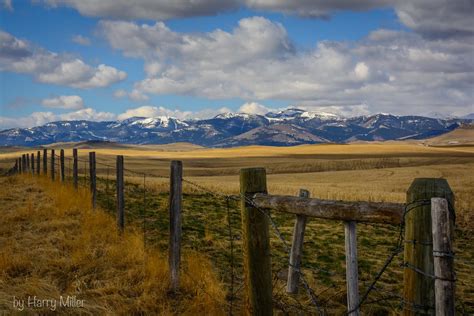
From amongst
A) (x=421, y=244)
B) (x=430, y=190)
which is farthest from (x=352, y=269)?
(x=430, y=190)

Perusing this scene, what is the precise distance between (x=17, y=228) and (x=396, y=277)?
9976 mm

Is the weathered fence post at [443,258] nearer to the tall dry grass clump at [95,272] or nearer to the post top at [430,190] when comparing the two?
the post top at [430,190]

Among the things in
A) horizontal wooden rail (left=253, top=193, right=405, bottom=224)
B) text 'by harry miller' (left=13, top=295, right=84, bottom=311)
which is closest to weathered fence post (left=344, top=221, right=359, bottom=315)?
horizontal wooden rail (left=253, top=193, right=405, bottom=224)

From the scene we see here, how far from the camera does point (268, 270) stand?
5.56 m

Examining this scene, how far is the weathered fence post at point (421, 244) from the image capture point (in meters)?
3.76

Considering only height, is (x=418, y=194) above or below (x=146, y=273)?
above

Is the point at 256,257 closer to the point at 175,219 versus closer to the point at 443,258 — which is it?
the point at 443,258

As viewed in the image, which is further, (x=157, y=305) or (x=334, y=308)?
(x=334, y=308)

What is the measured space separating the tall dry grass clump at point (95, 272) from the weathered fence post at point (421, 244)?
136 inches

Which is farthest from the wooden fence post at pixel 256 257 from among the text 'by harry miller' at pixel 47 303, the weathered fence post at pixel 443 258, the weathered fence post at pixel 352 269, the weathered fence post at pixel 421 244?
the text 'by harry miller' at pixel 47 303

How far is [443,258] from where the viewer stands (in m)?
3.56

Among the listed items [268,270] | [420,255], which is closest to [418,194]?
[420,255]

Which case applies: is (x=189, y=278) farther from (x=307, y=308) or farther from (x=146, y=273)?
(x=307, y=308)

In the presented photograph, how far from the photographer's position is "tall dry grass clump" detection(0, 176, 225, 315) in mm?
6691
